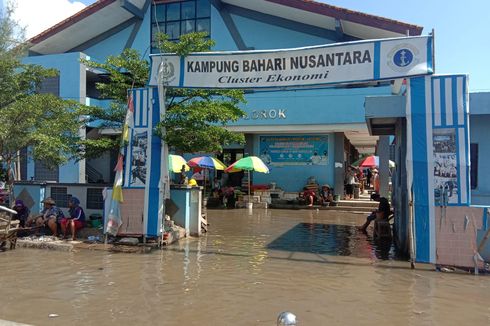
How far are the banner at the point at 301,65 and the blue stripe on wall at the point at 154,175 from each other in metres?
0.73

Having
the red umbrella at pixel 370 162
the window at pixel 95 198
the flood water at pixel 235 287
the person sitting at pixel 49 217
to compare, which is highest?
the red umbrella at pixel 370 162

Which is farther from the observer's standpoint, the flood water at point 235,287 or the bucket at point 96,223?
the bucket at point 96,223

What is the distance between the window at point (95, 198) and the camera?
37.8 ft

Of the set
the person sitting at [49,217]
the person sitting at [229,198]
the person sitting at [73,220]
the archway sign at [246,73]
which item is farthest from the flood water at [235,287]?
the person sitting at [229,198]

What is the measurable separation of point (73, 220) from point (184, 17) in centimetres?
1810

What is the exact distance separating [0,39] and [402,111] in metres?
12.1

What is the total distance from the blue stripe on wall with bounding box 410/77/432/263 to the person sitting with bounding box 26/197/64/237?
8.34 meters

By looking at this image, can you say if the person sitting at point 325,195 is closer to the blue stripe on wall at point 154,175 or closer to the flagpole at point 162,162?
the flagpole at point 162,162

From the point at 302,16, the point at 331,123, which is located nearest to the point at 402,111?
the point at 331,123

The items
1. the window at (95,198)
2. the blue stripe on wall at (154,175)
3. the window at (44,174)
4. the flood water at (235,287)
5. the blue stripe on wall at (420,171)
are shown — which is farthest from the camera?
the window at (44,174)

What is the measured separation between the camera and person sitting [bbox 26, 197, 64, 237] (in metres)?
10.8

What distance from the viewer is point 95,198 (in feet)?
38.0

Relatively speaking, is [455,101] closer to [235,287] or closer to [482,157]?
[482,157]

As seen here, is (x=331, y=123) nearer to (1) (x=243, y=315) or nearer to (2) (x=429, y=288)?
(2) (x=429, y=288)
